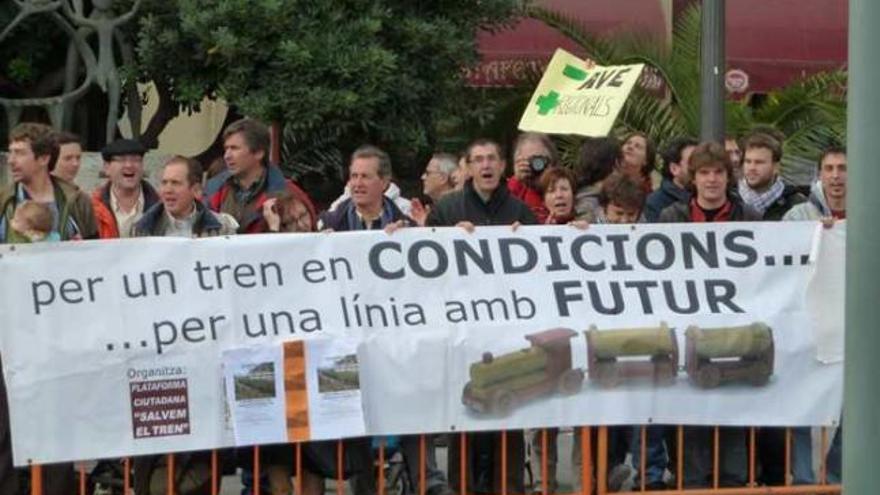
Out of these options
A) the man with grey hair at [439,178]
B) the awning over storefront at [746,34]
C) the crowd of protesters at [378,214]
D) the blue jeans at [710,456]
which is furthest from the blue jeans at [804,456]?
the awning over storefront at [746,34]

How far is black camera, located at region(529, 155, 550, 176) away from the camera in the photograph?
430 inches

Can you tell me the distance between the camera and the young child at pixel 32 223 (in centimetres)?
830

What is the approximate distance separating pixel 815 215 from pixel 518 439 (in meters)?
1.87

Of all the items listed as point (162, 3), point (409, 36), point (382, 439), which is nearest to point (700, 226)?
point (382, 439)

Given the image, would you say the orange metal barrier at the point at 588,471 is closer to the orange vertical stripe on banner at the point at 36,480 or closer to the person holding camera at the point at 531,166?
the orange vertical stripe on banner at the point at 36,480

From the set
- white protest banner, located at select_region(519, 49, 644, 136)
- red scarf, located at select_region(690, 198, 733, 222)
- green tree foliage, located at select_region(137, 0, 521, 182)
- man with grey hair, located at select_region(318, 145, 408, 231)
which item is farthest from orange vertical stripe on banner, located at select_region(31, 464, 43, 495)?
green tree foliage, located at select_region(137, 0, 521, 182)

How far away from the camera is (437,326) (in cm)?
830

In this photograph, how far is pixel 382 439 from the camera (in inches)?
333

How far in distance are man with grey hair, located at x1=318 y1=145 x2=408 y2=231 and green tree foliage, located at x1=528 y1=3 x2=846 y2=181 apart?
24.8 feet

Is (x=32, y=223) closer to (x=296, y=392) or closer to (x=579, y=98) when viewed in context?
(x=296, y=392)

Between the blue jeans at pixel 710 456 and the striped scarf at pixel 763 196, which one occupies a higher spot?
the striped scarf at pixel 763 196

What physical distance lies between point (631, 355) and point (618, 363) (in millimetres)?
65

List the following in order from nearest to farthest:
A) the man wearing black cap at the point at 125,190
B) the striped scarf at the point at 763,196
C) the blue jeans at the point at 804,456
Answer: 1. the blue jeans at the point at 804,456
2. the man wearing black cap at the point at 125,190
3. the striped scarf at the point at 763,196

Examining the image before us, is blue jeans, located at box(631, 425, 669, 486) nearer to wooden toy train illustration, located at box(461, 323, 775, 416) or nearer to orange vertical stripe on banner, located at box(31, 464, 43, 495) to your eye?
wooden toy train illustration, located at box(461, 323, 775, 416)
